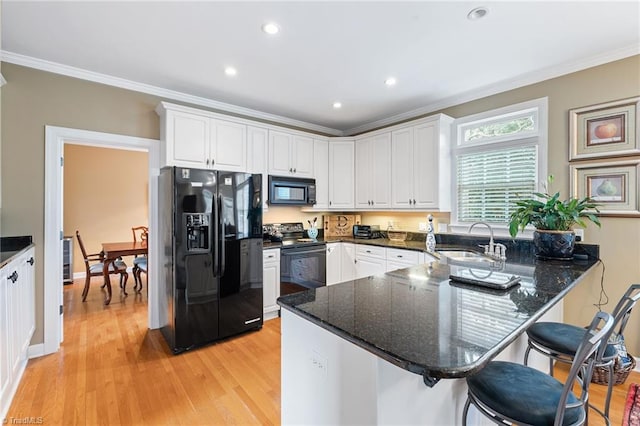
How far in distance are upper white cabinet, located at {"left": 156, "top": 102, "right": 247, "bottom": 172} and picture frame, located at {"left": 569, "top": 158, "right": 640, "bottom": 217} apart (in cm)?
337

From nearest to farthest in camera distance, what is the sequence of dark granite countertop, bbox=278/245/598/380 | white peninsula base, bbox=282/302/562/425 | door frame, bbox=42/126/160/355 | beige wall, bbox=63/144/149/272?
1. dark granite countertop, bbox=278/245/598/380
2. white peninsula base, bbox=282/302/562/425
3. door frame, bbox=42/126/160/355
4. beige wall, bbox=63/144/149/272

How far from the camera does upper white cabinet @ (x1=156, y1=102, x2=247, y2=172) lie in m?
2.98

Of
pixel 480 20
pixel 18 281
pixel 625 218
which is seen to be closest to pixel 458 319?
pixel 480 20

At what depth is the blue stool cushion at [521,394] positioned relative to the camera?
40.2 inches

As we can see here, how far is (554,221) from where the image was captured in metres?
2.34

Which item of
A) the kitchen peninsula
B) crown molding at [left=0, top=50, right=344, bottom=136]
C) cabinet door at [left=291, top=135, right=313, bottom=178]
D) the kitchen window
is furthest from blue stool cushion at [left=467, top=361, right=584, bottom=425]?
crown molding at [left=0, top=50, right=344, bottom=136]

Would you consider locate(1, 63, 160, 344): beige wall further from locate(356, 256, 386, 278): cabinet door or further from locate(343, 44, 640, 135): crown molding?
locate(343, 44, 640, 135): crown molding

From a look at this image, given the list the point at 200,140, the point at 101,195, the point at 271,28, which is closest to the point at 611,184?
the point at 271,28

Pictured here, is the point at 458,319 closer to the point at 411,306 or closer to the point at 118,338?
the point at 411,306

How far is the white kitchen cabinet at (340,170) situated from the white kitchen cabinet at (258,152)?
108 cm

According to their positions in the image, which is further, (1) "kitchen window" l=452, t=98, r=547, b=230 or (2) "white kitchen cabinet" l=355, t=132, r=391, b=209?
(2) "white kitchen cabinet" l=355, t=132, r=391, b=209

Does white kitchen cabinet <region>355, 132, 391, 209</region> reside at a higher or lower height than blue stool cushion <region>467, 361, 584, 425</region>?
higher

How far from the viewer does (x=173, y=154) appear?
299 centimetres

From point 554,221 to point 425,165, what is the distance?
57.9 inches
